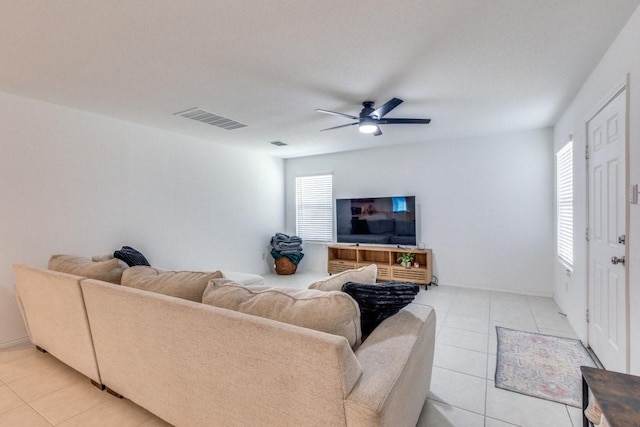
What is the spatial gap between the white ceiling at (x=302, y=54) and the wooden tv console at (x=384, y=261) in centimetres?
243

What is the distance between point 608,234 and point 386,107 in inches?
82.5

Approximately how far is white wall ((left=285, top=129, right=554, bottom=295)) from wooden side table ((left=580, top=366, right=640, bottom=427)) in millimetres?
3750

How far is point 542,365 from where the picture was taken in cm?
242

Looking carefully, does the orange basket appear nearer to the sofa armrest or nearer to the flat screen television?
the flat screen television

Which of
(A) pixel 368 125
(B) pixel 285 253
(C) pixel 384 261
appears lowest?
(C) pixel 384 261

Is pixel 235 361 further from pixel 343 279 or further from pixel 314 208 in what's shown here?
pixel 314 208

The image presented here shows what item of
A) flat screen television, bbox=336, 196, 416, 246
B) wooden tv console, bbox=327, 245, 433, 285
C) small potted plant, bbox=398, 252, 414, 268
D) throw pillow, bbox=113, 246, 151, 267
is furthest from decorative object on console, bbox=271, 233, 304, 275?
throw pillow, bbox=113, 246, 151, 267

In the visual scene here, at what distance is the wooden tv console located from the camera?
4.87 m

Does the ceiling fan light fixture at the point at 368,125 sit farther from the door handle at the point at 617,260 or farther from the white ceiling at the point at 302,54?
the door handle at the point at 617,260

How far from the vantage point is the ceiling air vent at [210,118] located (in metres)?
3.46

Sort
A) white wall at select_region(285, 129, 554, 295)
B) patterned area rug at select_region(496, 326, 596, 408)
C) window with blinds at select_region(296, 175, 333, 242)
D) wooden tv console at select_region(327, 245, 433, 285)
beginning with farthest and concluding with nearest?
window with blinds at select_region(296, 175, 333, 242) → wooden tv console at select_region(327, 245, 433, 285) → white wall at select_region(285, 129, 554, 295) → patterned area rug at select_region(496, 326, 596, 408)

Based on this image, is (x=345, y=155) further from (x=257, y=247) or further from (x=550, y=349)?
(x=550, y=349)

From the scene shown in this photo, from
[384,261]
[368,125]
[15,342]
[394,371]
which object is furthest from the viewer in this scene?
[384,261]

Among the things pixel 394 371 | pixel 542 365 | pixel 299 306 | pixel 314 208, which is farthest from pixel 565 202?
pixel 314 208
